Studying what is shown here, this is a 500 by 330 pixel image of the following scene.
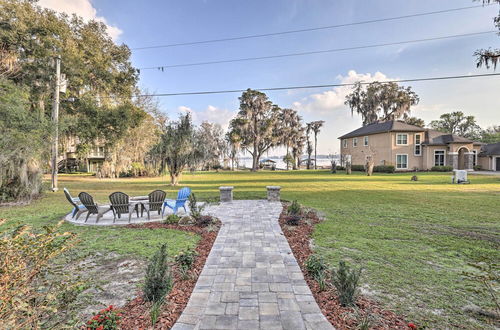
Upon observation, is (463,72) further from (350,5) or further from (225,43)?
(225,43)

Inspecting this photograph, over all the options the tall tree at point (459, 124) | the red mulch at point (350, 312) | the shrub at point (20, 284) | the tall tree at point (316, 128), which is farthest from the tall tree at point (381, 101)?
the shrub at point (20, 284)

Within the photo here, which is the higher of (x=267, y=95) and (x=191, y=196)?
(x=267, y=95)

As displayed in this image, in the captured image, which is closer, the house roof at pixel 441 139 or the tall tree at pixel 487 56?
the tall tree at pixel 487 56

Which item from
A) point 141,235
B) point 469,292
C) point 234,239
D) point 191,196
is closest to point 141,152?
point 191,196

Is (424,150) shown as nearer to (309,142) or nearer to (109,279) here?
(309,142)

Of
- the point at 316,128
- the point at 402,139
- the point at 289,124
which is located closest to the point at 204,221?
the point at 402,139

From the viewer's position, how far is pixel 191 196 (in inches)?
288

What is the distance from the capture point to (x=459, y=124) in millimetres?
48125

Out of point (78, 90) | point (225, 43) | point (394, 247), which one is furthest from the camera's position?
point (78, 90)

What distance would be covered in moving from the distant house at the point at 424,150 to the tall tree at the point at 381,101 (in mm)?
7795

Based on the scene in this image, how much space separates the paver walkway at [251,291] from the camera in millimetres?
2283

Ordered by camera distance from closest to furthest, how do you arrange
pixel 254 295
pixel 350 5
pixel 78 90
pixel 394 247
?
1. pixel 254 295
2. pixel 394 247
3. pixel 350 5
4. pixel 78 90

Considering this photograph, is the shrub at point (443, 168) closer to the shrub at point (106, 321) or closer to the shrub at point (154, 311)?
the shrub at point (154, 311)

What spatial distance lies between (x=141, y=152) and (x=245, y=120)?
16.4 m
